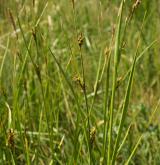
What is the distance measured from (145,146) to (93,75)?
0.65 metres

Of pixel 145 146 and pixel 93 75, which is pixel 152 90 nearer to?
pixel 93 75

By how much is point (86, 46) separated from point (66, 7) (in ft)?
1.64

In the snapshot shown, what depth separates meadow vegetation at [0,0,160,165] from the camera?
3.08ft

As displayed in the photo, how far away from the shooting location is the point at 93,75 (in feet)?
6.86

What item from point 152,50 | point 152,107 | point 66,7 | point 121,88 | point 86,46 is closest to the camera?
point 152,107

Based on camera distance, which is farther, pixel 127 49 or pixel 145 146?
pixel 127 49

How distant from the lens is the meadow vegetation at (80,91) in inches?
36.9

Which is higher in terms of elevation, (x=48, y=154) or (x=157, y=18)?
(x=157, y=18)

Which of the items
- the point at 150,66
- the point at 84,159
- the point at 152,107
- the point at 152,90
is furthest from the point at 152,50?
the point at 84,159

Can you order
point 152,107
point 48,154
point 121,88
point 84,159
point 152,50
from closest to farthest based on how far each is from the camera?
point 84,159 < point 48,154 < point 152,107 < point 121,88 < point 152,50

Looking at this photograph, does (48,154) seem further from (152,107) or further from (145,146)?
(152,107)

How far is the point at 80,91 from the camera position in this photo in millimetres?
1226

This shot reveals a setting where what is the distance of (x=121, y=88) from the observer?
1.92 meters

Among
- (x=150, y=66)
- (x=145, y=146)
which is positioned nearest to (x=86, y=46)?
(x=150, y=66)
